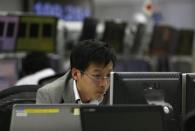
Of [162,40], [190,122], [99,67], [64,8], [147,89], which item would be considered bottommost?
[190,122]

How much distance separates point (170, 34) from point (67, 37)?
6.40 feet

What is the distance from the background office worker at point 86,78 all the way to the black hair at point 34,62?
2.65m

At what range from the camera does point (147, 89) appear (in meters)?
2.39

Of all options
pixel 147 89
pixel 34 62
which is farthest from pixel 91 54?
pixel 34 62

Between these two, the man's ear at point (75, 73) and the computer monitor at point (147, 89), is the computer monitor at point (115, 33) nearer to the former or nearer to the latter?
the man's ear at point (75, 73)

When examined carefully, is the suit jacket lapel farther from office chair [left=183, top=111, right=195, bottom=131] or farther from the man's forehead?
office chair [left=183, top=111, right=195, bottom=131]

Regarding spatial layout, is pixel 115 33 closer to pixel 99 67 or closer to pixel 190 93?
pixel 99 67

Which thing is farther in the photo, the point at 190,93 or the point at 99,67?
the point at 99,67

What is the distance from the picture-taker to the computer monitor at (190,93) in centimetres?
238

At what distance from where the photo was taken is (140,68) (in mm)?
7207

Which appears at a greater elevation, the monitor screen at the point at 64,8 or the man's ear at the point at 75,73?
the monitor screen at the point at 64,8

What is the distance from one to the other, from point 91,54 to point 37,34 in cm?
330

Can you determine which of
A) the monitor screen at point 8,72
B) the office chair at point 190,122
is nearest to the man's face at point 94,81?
the office chair at point 190,122

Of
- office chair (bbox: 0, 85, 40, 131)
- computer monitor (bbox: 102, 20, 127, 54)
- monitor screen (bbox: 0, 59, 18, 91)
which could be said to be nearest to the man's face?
office chair (bbox: 0, 85, 40, 131)
